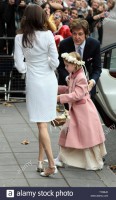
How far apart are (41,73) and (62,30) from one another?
19.1 ft

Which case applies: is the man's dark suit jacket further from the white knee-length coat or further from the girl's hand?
the white knee-length coat

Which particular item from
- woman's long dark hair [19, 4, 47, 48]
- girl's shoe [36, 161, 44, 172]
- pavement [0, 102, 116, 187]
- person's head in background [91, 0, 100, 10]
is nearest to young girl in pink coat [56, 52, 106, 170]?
pavement [0, 102, 116, 187]

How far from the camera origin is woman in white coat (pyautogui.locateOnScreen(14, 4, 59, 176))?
7887 millimetres

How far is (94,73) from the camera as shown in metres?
8.80

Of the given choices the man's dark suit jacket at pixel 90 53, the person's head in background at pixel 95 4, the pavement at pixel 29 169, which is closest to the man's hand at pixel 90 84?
the man's dark suit jacket at pixel 90 53

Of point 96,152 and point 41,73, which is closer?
point 41,73

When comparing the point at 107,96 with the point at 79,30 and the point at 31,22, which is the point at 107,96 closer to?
the point at 79,30

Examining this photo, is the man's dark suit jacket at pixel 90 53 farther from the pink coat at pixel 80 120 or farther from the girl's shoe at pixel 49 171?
the girl's shoe at pixel 49 171

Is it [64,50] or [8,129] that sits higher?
[64,50]

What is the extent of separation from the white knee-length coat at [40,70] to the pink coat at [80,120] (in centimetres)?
40
